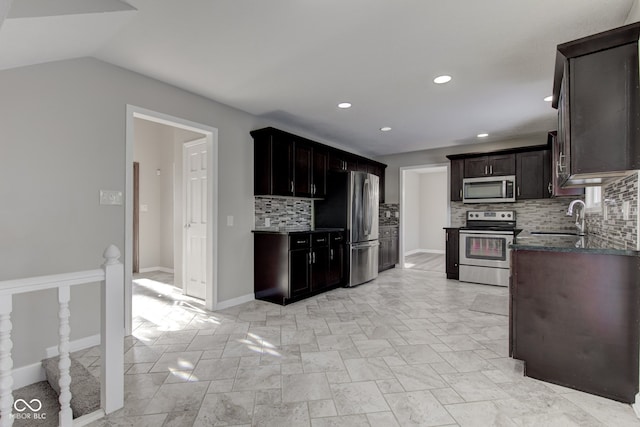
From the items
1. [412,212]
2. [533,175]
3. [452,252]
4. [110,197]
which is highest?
[533,175]

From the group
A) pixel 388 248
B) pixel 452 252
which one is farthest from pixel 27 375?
pixel 452 252

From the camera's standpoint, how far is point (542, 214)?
4922mm

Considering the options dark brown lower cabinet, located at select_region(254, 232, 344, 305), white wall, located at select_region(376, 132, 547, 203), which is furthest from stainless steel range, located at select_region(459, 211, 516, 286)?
dark brown lower cabinet, located at select_region(254, 232, 344, 305)

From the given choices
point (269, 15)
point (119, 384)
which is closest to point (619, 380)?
point (119, 384)

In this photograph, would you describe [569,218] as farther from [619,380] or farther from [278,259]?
→ [278,259]

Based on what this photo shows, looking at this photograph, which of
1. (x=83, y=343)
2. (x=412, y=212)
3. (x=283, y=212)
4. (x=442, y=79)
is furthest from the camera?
(x=412, y=212)

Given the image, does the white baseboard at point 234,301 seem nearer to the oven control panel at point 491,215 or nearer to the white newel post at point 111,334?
the white newel post at point 111,334

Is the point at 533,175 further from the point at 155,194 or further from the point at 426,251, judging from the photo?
the point at 155,194

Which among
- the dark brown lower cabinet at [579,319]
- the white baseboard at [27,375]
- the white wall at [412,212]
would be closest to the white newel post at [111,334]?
the white baseboard at [27,375]

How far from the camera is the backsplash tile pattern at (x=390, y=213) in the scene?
20.6 ft

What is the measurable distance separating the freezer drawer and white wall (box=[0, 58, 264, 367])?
3073mm

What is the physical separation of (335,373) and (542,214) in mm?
4692

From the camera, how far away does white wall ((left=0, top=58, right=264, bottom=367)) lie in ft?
6.88

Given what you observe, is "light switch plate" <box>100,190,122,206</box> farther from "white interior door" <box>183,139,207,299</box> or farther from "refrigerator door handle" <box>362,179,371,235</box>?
"refrigerator door handle" <box>362,179,371,235</box>
